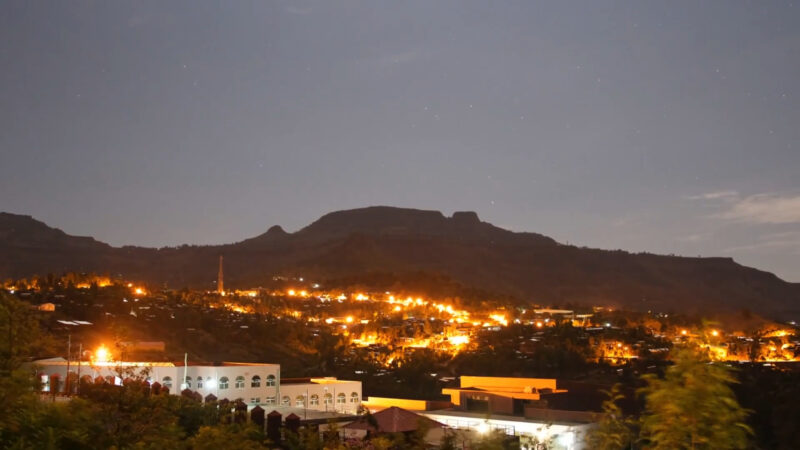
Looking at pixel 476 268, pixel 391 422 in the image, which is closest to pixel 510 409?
pixel 391 422

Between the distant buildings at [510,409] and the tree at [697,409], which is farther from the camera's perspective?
the distant buildings at [510,409]

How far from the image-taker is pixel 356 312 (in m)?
88.6

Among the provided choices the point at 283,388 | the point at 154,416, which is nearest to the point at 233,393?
the point at 283,388

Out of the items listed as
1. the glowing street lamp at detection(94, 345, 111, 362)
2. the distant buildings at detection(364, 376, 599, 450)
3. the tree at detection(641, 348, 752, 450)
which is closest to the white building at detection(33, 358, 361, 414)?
the glowing street lamp at detection(94, 345, 111, 362)

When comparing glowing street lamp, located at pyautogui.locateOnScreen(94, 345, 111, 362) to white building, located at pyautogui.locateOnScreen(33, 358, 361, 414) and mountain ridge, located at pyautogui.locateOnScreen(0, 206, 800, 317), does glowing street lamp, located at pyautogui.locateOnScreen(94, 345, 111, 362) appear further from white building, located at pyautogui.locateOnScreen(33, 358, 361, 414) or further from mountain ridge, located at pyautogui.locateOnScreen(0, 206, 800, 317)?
mountain ridge, located at pyautogui.locateOnScreen(0, 206, 800, 317)

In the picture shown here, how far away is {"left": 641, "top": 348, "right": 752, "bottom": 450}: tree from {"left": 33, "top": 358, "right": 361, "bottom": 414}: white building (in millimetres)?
26628

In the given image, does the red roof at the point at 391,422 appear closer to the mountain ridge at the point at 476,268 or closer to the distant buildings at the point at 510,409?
the distant buildings at the point at 510,409

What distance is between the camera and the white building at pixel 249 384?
36188 millimetres

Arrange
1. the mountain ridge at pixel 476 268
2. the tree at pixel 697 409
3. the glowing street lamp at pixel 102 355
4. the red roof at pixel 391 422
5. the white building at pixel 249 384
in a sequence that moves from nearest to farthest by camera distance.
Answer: the tree at pixel 697 409 < the red roof at pixel 391 422 < the white building at pixel 249 384 < the glowing street lamp at pixel 102 355 < the mountain ridge at pixel 476 268

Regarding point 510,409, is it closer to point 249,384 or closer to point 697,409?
point 249,384

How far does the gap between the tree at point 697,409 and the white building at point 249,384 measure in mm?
26628

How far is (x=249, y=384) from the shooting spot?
39125 mm

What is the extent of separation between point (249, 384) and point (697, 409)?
3204 cm

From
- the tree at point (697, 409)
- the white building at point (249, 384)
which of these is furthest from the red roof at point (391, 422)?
the tree at point (697, 409)
